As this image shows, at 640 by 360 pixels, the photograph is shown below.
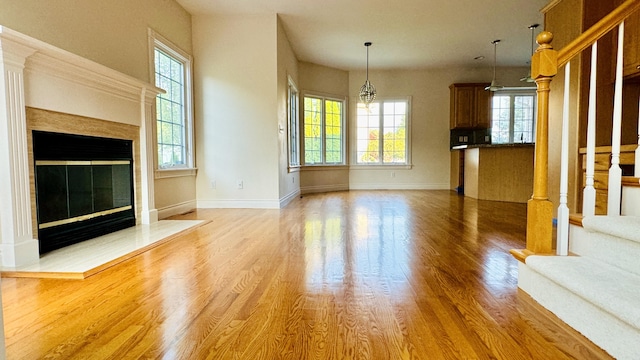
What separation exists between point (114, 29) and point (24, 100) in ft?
4.54

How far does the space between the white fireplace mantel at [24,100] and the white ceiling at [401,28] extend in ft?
7.39

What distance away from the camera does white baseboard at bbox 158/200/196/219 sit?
3.90 m

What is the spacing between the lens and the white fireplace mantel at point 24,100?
1.97m

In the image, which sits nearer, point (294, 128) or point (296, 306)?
point (296, 306)

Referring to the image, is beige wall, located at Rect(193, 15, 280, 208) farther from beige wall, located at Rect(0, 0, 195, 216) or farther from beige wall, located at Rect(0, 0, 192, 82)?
beige wall, located at Rect(0, 0, 192, 82)

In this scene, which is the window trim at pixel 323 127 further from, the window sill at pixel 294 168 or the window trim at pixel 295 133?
the window sill at pixel 294 168

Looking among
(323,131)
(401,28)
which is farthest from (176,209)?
(401,28)

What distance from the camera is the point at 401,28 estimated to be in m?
5.27

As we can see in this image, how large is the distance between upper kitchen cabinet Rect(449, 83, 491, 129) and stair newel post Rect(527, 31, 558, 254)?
613cm

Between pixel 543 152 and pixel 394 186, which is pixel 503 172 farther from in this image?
pixel 543 152

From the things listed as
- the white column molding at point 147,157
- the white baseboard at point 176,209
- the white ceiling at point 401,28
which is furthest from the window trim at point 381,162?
the white column molding at point 147,157

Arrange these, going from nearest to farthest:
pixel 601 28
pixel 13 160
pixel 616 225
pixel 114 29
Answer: pixel 616 225, pixel 601 28, pixel 13 160, pixel 114 29

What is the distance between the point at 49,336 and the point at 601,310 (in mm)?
1996

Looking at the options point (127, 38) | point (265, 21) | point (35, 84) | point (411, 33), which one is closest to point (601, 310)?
point (35, 84)
